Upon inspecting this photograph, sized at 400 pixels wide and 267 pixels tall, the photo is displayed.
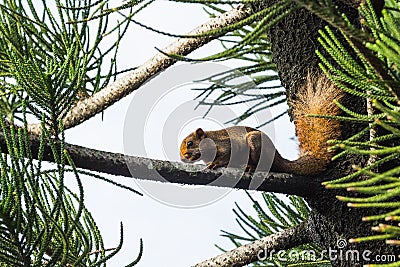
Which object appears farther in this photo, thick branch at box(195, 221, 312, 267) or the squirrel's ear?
the squirrel's ear

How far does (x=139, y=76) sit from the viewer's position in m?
1.26

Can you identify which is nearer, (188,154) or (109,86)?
(109,86)

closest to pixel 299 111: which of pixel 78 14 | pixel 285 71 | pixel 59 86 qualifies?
pixel 285 71

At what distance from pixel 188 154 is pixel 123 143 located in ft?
1.55

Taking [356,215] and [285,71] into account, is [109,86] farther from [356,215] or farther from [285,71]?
[356,215]

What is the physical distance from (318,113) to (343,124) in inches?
1.8

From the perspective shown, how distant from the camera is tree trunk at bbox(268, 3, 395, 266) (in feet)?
3.24

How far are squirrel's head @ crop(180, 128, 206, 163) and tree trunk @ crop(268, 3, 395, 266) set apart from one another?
0.41m

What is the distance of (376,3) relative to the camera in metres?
0.73

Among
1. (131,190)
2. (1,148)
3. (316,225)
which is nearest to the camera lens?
(1,148)

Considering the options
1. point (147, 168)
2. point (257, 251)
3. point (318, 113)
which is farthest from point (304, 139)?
point (147, 168)

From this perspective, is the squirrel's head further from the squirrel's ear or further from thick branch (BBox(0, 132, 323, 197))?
thick branch (BBox(0, 132, 323, 197))

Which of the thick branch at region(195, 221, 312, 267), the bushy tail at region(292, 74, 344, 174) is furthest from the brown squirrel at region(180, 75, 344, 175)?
the thick branch at region(195, 221, 312, 267)

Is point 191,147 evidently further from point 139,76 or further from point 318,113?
point 318,113
